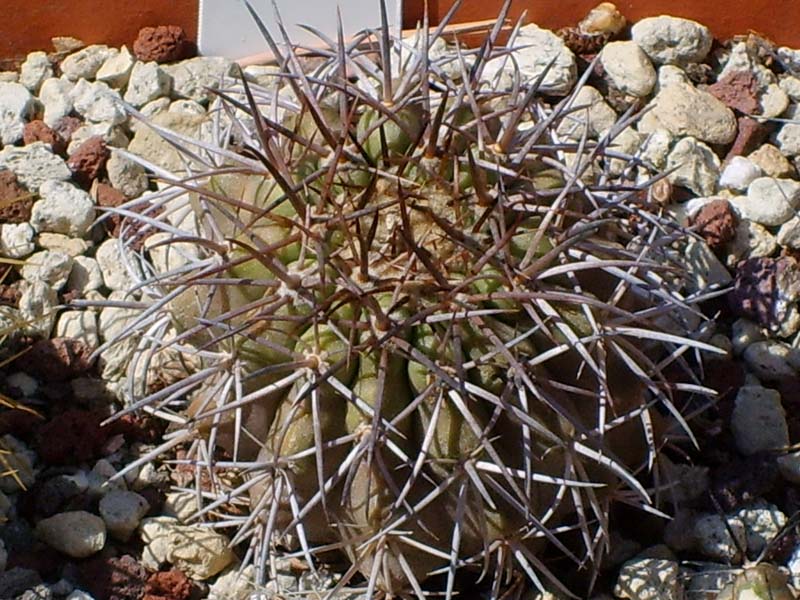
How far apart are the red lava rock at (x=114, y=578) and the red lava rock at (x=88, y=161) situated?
0.78 m

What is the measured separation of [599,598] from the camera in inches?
74.5

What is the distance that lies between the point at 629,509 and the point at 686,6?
1.11m

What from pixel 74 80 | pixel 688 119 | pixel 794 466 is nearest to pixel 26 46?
pixel 74 80

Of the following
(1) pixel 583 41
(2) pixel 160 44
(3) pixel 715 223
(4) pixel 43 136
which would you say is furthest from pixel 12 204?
(3) pixel 715 223

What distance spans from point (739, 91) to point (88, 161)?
4.19 feet

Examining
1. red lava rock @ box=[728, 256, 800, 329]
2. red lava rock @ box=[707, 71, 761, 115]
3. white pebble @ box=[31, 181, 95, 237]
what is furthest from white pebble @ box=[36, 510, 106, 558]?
red lava rock @ box=[707, 71, 761, 115]

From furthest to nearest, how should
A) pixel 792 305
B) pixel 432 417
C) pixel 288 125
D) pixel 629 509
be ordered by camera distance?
1. pixel 792 305
2. pixel 629 509
3. pixel 288 125
4. pixel 432 417

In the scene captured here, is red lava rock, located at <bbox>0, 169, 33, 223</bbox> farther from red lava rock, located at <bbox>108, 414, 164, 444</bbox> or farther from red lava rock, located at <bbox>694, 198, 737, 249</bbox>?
red lava rock, located at <bbox>694, 198, 737, 249</bbox>

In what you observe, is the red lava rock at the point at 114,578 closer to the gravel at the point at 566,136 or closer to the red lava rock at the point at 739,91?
the gravel at the point at 566,136

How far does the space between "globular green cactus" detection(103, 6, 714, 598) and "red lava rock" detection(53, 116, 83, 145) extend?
0.83 meters

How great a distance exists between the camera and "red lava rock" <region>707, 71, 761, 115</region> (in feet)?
8.21

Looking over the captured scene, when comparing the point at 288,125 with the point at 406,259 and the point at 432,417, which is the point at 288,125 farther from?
the point at 432,417

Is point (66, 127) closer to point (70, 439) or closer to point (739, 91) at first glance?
point (70, 439)

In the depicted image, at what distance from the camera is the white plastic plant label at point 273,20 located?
248 centimetres
